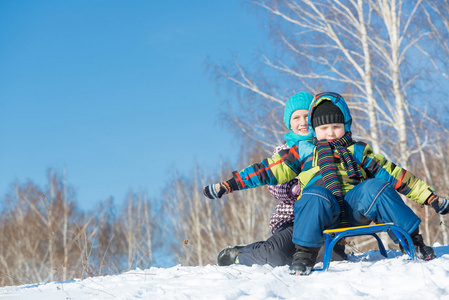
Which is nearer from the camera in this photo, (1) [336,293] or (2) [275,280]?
(1) [336,293]

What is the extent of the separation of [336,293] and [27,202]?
23862mm

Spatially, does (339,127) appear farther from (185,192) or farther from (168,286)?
(185,192)

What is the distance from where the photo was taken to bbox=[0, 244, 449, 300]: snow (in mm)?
2168

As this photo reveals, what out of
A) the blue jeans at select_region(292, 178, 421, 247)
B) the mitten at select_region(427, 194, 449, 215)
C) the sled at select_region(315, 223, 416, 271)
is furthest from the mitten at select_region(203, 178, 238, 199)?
the mitten at select_region(427, 194, 449, 215)

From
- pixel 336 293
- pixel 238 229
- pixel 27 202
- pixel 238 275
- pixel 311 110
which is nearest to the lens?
pixel 336 293

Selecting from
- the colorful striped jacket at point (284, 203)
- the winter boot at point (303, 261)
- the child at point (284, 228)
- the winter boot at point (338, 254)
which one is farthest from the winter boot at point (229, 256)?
the winter boot at point (303, 261)

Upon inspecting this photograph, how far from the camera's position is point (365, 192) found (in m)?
2.77

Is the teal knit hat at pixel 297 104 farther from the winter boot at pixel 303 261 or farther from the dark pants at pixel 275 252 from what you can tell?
the winter boot at pixel 303 261

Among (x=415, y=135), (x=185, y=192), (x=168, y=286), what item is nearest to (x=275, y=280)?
(x=168, y=286)

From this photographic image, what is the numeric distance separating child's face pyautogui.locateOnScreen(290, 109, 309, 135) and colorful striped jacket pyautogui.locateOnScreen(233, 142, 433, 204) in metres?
0.55

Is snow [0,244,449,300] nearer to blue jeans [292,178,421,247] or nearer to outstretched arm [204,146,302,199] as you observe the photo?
blue jeans [292,178,421,247]

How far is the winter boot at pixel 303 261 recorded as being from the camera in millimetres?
2615

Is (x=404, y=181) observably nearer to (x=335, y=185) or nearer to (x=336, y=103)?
(x=335, y=185)

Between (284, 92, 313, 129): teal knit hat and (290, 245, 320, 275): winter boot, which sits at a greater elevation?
(284, 92, 313, 129): teal knit hat
